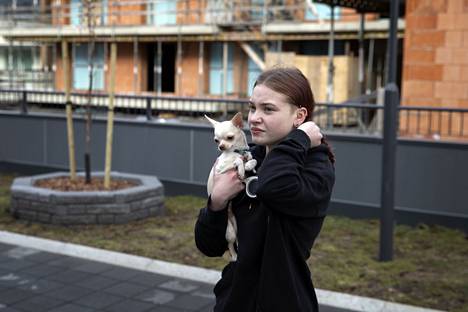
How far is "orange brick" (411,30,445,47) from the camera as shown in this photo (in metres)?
11.9

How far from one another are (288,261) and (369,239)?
586 centimetres

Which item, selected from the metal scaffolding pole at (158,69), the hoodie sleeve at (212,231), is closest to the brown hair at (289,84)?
the hoodie sleeve at (212,231)

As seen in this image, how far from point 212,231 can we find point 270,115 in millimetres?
556

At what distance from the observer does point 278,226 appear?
2432mm

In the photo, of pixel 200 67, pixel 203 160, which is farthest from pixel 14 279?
pixel 200 67

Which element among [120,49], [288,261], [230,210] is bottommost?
[288,261]

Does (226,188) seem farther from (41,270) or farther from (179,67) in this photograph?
(179,67)

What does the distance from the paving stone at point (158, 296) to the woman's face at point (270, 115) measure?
3611mm

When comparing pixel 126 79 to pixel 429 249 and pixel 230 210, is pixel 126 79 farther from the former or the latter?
pixel 230 210

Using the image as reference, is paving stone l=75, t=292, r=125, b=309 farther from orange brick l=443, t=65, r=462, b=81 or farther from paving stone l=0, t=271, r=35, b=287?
orange brick l=443, t=65, r=462, b=81

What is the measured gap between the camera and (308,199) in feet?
7.75

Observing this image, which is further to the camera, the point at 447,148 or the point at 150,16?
the point at 150,16

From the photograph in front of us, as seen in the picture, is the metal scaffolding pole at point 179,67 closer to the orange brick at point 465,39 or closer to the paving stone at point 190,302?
the orange brick at point 465,39

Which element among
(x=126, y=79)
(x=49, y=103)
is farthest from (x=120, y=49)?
(x=49, y=103)
